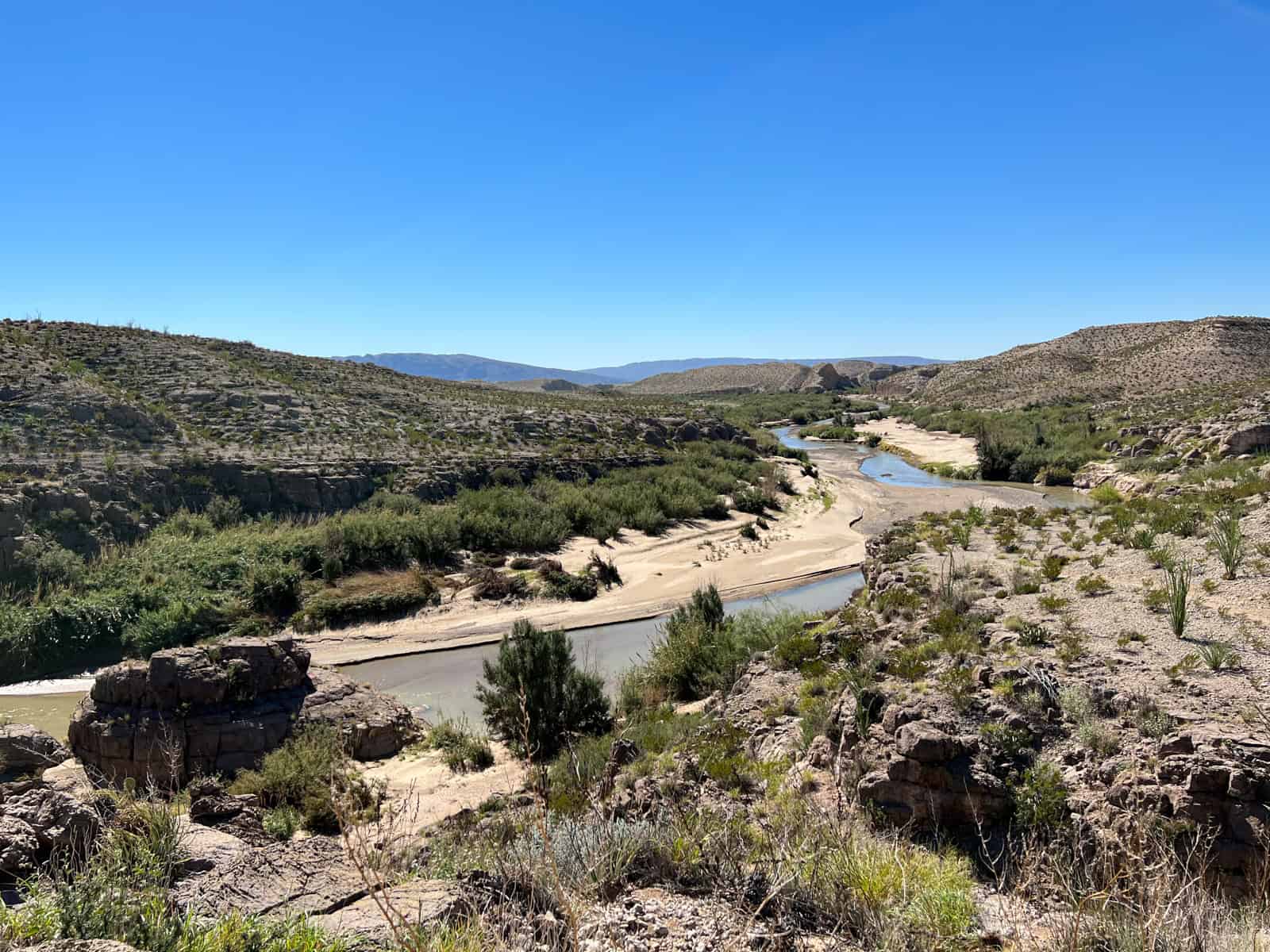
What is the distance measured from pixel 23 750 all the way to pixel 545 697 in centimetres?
701

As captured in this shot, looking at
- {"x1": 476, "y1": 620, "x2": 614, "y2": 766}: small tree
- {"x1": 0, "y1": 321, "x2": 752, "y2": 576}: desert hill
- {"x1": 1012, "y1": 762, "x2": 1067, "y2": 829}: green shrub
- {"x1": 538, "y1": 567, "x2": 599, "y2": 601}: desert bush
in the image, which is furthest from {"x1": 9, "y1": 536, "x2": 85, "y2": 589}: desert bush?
{"x1": 1012, "y1": 762, "x2": 1067, "y2": 829}: green shrub

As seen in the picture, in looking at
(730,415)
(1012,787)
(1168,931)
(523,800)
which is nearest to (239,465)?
(523,800)

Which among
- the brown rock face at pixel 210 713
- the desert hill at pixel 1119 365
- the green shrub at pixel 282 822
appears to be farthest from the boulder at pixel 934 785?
the desert hill at pixel 1119 365

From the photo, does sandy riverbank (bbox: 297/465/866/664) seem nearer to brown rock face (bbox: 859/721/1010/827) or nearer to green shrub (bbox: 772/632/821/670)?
green shrub (bbox: 772/632/821/670)

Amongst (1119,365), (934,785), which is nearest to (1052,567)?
(934,785)

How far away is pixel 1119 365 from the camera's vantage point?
6612cm

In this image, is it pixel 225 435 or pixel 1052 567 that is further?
pixel 225 435

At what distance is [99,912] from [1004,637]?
987cm

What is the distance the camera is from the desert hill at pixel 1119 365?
5709 centimetres

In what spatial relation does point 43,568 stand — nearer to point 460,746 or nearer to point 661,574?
point 460,746

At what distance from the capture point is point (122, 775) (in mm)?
10516

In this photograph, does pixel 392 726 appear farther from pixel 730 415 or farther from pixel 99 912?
pixel 730 415

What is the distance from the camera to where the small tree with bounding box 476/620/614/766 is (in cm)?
1147

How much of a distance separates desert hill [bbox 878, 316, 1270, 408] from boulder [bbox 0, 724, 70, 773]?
63876 millimetres
